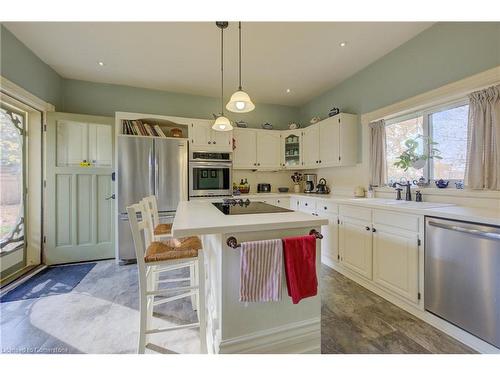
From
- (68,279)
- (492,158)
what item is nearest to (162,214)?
(68,279)

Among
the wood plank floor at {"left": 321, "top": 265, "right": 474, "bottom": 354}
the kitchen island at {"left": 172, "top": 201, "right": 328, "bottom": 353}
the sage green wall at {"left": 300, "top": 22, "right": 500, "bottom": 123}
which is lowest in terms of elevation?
the wood plank floor at {"left": 321, "top": 265, "right": 474, "bottom": 354}

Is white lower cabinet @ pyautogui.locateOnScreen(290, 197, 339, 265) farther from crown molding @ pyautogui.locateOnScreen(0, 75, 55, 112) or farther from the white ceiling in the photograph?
crown molding @ pyautogui.locateOnScreen(0, 75, 55, 112)

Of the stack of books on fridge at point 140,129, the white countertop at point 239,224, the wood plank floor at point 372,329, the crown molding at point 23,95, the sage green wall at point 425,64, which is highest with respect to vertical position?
the sage green wall at point 425,64

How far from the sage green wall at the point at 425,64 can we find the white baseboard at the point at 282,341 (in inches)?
99.6

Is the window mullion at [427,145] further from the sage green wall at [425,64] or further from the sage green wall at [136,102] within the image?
the sage green wall at [136,102]

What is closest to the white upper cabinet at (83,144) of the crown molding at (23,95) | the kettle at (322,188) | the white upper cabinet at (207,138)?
the crown molding at (23,95)

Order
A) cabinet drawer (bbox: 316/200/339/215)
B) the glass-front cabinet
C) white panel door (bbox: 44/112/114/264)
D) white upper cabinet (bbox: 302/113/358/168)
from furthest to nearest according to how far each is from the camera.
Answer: the glass-front cabinet, white upper cabinet (bbox: 302/113/358/168), white panel door (bbox: 44/112/114/264), cabinet drawer (bbox: 316/200/339/215)

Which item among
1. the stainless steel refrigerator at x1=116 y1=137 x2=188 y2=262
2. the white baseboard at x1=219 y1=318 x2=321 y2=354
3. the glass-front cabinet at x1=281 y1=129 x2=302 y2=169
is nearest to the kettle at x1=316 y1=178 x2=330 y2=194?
the glass-front cabinet at x1=281 y1=129 x2=302 y2=169

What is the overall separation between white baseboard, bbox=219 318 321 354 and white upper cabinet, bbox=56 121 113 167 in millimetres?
3107

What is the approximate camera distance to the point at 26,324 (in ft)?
5.82

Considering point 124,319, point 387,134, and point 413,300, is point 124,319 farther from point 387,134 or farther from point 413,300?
point 387,134

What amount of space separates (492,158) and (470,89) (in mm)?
636

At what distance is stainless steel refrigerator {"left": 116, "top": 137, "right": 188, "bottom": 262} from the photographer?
3.08 m

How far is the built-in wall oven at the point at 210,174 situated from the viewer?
3504 millimetres
